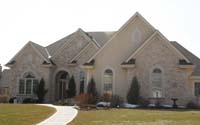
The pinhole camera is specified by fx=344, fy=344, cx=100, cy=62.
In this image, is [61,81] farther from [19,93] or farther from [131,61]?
[131,61]

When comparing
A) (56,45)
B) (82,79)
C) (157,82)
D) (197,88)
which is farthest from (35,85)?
(197,88)

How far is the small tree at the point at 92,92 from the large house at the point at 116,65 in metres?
0.67

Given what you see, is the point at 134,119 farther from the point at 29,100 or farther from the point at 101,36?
the point at 101,36

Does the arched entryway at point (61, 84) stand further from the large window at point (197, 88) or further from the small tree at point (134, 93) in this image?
the large window at point (197, 88)

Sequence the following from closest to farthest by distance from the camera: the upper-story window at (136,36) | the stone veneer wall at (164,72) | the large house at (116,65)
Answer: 1. the stone veneer wall at (164,72)
2. the large house at (116,65)
3. the upper-story window at (136,36)

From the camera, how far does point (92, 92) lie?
3503 cm

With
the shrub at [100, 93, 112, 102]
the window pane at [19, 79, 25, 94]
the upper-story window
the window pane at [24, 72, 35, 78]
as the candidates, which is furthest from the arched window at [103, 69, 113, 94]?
the window pane at [19, 79, 25, 94]

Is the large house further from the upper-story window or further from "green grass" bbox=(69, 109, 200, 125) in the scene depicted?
"green grass" bbox=(69, 109, 200, 125)

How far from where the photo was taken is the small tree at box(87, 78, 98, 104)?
112 feet

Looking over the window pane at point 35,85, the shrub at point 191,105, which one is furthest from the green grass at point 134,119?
the window pane at point 35,85

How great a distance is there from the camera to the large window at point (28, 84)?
40969mm

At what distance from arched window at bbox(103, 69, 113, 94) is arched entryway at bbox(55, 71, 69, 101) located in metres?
7.75

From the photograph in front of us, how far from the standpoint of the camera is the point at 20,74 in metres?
41.1

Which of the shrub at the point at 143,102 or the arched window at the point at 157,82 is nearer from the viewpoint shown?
the shrub at the point at 143,102
